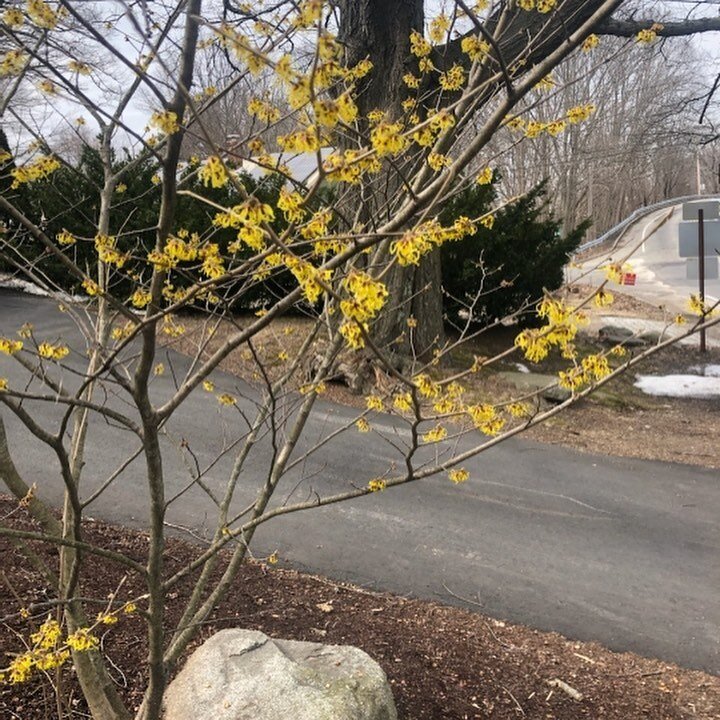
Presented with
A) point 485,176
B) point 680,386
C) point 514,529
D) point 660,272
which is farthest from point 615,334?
point 660,272

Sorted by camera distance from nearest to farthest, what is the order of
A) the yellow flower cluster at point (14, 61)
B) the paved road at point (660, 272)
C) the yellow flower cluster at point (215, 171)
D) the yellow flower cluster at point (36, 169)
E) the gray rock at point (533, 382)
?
1. the yellow flower cluster at point (215, 171)
2. the yellow flower cluster at point (14, 61)
3. the yellow flower cluster at point (36, 169)
4. the gray rock at point (533, 382)
5. the paved road at point (660, 272)

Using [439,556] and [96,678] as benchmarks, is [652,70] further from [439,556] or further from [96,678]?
[96,678]

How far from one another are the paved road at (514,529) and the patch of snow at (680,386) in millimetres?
3676

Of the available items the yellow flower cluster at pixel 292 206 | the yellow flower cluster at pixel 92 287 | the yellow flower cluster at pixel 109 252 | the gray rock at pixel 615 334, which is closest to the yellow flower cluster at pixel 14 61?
the yellow flower cluster at pixel 109 252

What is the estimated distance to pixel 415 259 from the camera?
1.34 metres

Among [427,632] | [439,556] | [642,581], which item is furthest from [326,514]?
[642,581]

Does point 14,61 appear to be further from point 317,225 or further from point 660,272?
point 660,272

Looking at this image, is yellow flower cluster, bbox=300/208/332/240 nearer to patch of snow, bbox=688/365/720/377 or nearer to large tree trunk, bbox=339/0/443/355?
large tree trunk, bbox=339/0/443/355

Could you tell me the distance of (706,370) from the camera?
11.6 metres

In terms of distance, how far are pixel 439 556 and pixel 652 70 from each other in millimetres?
33045

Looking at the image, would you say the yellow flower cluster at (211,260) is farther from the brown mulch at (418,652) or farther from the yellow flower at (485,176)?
the brown mulch at (418,652)

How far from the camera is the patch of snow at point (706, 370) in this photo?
1130 centimetres

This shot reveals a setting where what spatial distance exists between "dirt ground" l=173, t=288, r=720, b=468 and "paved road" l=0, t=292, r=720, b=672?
0.53m

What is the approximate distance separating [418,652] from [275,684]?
1071 millimetres
